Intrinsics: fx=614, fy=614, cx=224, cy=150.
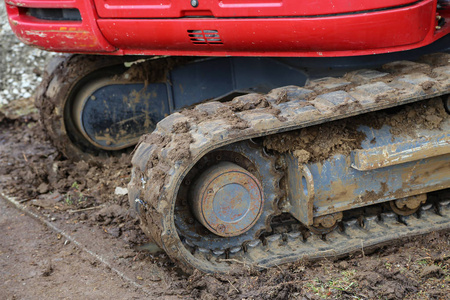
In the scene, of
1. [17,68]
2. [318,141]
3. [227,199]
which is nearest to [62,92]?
[227,199]

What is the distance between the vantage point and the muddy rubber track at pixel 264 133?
133 inches

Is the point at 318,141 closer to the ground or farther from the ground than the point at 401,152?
farther from the ground

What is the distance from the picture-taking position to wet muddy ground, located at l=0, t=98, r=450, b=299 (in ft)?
11.1

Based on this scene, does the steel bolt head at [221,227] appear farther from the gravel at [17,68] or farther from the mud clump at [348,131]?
the gravel at [17,68]

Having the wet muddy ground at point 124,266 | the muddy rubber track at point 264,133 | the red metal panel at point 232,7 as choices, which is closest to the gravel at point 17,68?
the wet muddy ground at point 124,266

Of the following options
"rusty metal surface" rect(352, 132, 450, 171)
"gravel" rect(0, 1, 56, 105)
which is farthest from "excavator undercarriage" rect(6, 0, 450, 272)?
"gravel" rect(0, 1, 56, 105)

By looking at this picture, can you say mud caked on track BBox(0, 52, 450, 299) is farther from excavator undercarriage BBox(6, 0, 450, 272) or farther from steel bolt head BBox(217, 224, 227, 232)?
steel bolt head BBox(217, 224, 227, 232)

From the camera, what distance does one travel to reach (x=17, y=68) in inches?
334

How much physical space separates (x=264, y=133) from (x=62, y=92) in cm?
244

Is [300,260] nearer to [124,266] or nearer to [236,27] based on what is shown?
[124,266]

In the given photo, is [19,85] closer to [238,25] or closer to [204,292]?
[238,25]

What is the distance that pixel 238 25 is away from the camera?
3832mm

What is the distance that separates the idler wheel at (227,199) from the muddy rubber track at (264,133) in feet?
0.65

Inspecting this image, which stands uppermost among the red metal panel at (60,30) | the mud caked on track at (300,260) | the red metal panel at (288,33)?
the red metal panel at (60,30)
